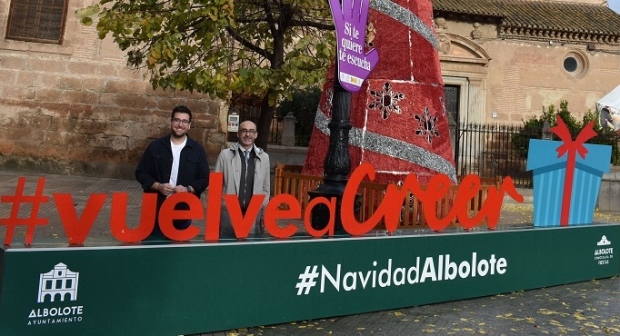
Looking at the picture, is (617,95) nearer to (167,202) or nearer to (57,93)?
(57,93)

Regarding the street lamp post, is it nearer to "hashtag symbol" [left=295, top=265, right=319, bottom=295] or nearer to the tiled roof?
"hashtag symbol" [left=295, top=265, right=319, bottom=295]

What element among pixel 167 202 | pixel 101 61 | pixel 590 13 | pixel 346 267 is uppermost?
pixel 590 13

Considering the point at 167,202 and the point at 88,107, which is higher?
the point at 88,107

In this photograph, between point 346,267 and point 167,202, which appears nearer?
point 167,202

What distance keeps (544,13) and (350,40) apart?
21.5 m

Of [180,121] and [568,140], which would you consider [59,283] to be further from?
[568,140]

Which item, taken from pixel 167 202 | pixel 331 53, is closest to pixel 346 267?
pixel 167 202

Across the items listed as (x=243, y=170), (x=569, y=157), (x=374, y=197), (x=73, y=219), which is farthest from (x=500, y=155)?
(x=73, y=219)

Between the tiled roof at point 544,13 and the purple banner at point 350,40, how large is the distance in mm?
17251

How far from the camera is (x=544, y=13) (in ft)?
80.2

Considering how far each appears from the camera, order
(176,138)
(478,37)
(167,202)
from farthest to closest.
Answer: (478,37) → (176,138) → (167,202)

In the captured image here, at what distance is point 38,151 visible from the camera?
16.2 meters

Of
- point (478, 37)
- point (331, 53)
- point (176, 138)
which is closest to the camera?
point (176, 138)

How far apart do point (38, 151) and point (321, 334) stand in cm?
1379
